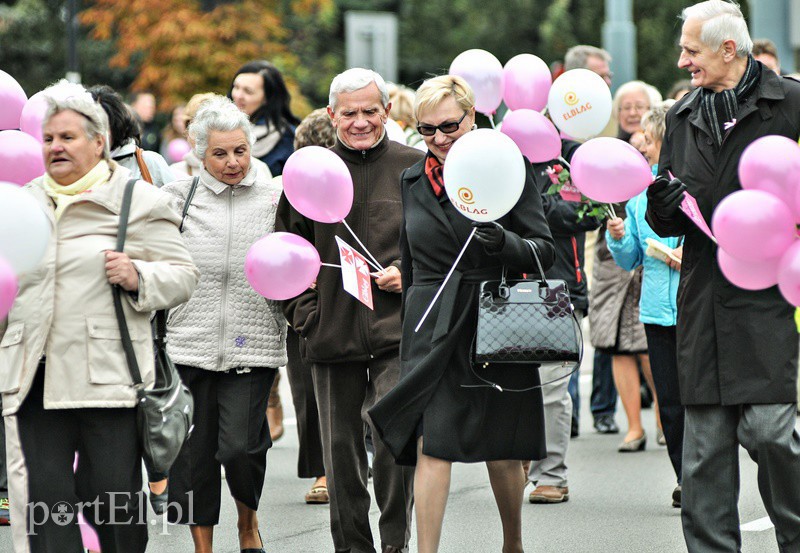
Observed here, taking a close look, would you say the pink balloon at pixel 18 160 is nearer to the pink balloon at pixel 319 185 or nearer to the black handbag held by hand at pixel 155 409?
the pink balloon at pixel 319 185

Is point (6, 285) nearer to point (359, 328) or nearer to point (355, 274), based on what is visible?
point (355, 274)

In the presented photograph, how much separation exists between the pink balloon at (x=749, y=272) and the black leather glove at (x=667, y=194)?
0.26m

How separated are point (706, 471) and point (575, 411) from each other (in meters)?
5.09

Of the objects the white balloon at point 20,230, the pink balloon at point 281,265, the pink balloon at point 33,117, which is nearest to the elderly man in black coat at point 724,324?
the pink balloon at point 281,265

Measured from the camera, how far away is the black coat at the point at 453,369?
599 centimetres

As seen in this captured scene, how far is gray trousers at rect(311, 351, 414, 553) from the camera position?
6523mm

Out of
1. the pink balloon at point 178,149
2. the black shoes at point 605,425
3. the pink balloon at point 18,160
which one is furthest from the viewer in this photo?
the pink balloon at point 178,149

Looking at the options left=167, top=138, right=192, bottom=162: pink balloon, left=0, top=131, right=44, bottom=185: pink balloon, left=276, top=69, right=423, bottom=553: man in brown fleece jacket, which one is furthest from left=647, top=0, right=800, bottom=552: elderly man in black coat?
left=167, top=138, right=192, bottom=162: pink balloon

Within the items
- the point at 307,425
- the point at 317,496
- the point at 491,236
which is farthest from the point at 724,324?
the point at 317,496

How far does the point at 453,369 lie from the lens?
238 inches

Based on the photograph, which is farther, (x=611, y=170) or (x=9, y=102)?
(x=9, y=102)

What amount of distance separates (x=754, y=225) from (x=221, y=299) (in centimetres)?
255

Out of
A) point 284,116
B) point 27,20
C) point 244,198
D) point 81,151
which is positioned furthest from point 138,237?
point 27,20

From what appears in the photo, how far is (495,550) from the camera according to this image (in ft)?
23.2
